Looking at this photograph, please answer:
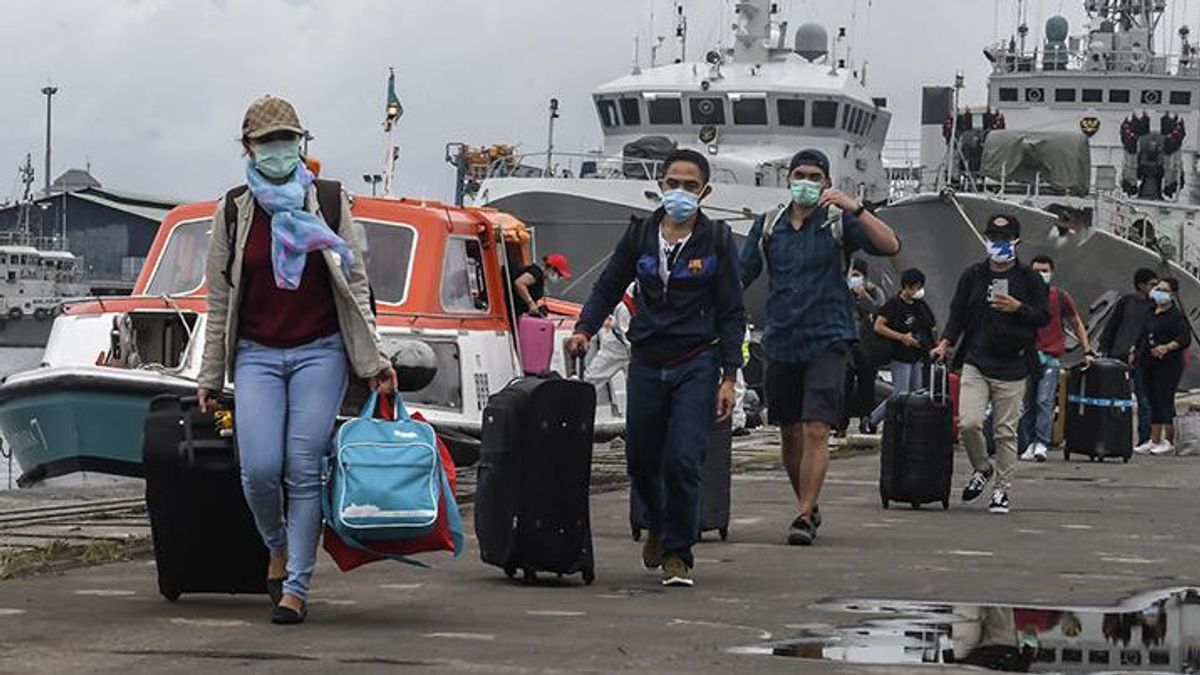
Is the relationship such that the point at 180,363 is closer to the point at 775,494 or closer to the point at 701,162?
the point at 775,494

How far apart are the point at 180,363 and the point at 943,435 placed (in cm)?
468

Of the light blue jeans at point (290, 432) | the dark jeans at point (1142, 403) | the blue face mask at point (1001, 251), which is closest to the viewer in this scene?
the light blue jeans at point (290, 432)

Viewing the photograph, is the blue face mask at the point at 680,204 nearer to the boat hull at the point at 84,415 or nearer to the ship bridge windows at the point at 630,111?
the boat hull at the point at 84,415

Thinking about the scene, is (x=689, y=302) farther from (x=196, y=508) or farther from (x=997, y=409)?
(x=997, y=409)

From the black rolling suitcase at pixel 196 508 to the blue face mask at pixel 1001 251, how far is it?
7024mm

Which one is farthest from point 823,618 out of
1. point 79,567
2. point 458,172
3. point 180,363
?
point 458,172

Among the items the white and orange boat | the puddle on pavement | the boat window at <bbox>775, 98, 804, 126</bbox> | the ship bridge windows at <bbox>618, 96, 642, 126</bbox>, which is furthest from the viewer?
the ship bridge windows at <bbox>618, 96, 642, 126</bbox>

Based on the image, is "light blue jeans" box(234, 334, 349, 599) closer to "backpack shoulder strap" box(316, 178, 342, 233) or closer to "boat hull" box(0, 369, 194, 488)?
"backpack shoulder strap" box(316, 178, 342, 233)

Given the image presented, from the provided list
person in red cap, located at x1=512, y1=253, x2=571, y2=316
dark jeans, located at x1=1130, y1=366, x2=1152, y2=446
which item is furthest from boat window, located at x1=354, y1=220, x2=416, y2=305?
dark jeans, located at x1=1130, y1=366, x2=1152, y2=446

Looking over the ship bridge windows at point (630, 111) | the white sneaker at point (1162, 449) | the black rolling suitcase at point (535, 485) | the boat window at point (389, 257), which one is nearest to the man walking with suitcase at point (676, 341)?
the black rolling suitcase at point (535, 485)

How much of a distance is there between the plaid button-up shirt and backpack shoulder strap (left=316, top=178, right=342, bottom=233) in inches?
147

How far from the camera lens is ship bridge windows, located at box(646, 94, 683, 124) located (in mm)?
46406

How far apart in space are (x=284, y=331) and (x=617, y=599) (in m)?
1.78

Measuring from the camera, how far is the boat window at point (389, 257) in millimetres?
17625
